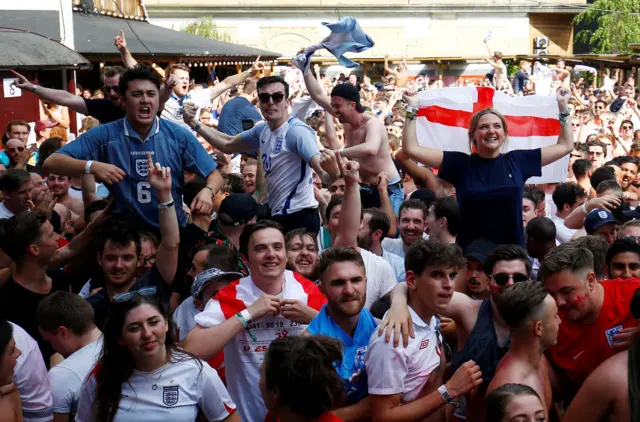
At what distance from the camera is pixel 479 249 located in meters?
6.30

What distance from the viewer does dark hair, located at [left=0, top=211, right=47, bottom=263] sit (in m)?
5.88

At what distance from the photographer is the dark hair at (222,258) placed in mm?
5727

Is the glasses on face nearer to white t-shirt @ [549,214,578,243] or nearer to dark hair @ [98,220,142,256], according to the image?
dark hair @ [98,220,142,256]

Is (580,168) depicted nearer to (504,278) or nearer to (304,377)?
(504,278)

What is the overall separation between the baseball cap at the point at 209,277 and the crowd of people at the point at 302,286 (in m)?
0.02

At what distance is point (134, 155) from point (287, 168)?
Result: 1.20 metres

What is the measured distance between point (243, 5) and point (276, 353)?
160 ft

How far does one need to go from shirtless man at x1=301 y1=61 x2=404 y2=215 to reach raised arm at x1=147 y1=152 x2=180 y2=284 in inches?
93.2

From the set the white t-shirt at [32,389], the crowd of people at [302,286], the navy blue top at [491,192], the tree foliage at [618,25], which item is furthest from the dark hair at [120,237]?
the tree foliage at [618,25]

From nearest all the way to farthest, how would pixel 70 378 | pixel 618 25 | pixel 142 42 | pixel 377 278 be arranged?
pixel 70 378
pixel 377 278
pixel 142 42
pixel 618 25

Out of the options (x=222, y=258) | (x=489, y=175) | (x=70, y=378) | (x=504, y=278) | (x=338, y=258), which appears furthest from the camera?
(x=489, y=175)

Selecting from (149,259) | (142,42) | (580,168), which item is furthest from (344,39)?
(142,42)

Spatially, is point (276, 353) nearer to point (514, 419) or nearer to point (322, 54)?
point (514, 419)

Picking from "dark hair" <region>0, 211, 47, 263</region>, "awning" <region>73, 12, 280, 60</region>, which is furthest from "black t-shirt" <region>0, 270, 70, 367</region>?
"awning" <region>73, 12, 280, 60</region>
